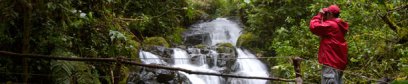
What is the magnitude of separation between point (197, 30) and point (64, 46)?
11.7 meters

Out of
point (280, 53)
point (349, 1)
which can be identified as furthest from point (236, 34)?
point (349, 1)

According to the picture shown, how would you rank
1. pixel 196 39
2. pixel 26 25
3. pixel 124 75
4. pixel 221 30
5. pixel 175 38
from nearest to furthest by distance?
1. pixel 26 25
2. pixel 124 75
3. pixel 175 38
4. pixel 196 39
5. pixel 221 30

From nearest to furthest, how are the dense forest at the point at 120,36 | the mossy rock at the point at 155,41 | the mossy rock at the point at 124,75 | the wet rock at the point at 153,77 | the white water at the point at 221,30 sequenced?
1. the dense forest at the point at 120,36
2. the mossy rock at the point at 124,75
3. the wet rock at the point at 153,77
4. the mossy rock at the point at 155,41
5. the white water at the point at 221,30

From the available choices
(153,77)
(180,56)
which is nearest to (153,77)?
(153,77)

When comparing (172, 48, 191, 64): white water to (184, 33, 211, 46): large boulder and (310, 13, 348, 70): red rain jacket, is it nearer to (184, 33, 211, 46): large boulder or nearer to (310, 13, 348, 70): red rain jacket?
(184, 33, 211, 46): large boulder

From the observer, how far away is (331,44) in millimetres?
4645

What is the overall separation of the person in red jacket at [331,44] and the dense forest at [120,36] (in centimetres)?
24

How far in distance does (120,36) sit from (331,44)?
2510 millimetres

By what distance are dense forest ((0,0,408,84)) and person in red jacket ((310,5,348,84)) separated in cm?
24

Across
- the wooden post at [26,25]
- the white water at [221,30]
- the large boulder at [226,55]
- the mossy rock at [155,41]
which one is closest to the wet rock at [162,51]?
the mossy rock at [155,41]

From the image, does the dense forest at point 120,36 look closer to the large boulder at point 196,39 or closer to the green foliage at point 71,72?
the green foliage at point 71,72

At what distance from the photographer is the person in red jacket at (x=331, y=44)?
4637mm

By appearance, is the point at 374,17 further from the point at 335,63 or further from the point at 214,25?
the point at 214,25

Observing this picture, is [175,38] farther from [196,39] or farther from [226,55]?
[226,55]
